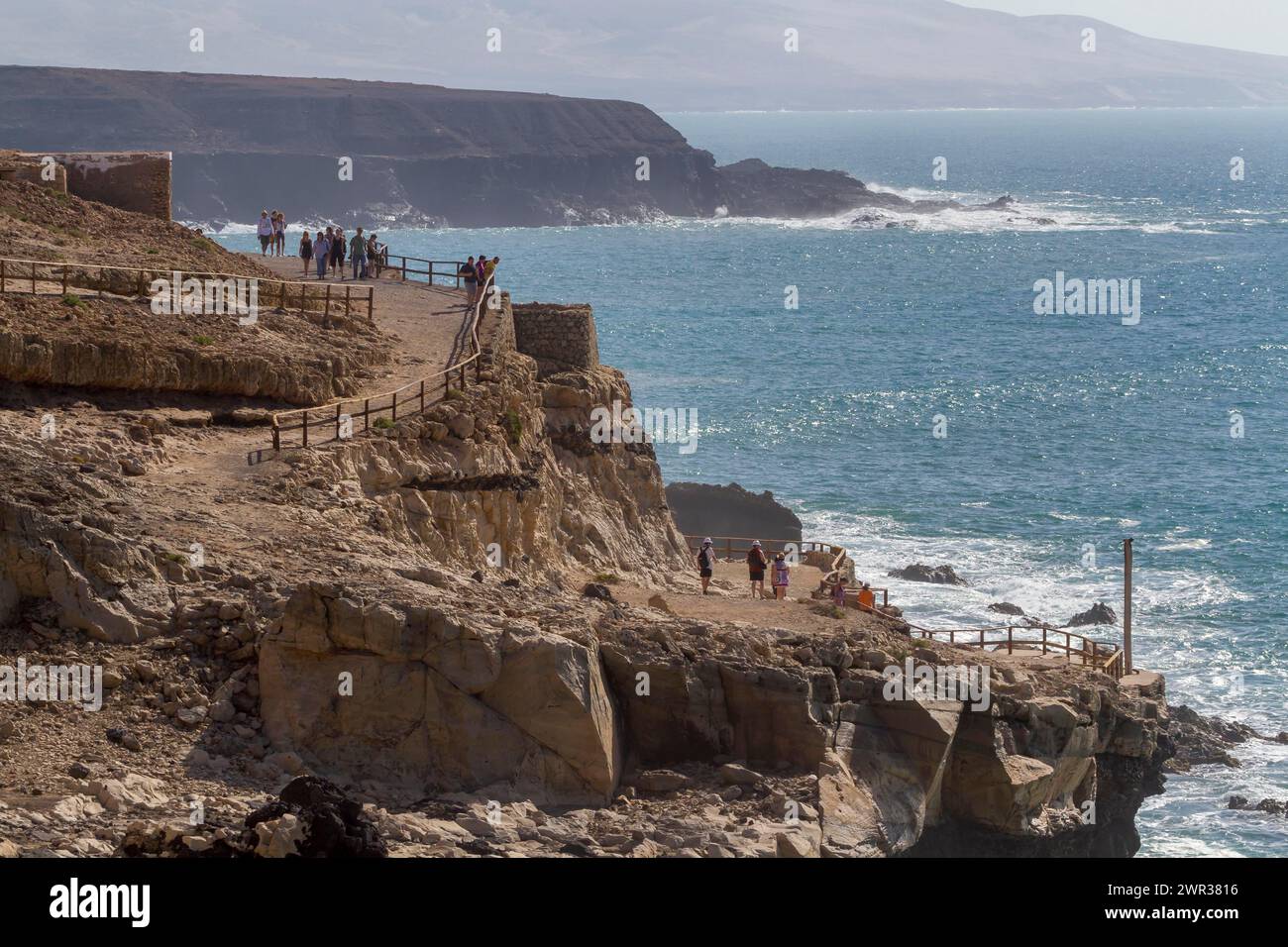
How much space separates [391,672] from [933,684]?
24.0ft

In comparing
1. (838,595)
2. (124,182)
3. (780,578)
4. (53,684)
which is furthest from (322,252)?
(53,684)

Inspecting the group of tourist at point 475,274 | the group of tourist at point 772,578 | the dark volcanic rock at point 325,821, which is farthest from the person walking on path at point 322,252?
the dark volcanic rock at point 325,821

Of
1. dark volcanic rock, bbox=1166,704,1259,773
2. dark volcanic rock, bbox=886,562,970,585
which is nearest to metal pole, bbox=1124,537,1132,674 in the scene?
dark volcanic rock, bbox=1166,704,1259,773

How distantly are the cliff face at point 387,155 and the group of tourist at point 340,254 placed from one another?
5039 inches

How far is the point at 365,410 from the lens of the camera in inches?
1111

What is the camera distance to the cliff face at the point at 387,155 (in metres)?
171

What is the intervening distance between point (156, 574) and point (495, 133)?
6921 inches

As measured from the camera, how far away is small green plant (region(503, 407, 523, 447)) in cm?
3105

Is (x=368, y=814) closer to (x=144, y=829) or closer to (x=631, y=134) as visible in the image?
(x=144, y=829)

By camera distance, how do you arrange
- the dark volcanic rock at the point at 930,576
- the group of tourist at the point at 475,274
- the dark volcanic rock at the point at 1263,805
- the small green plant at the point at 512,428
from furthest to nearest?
the dark volcanic rock at the point at 930,576
the group of tourist at the point at 475,274
the dark volcanic rock at the point at 1263,805
the small green plant at the point at 512,428

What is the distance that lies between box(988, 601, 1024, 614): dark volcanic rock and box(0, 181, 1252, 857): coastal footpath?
16.0 metres

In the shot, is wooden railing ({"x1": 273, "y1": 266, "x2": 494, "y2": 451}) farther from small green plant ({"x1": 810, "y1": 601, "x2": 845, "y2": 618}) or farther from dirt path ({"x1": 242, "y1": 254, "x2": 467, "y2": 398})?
small green plant ({"x1": 810, "y1": 601, "x2": 845, "y2": 618})

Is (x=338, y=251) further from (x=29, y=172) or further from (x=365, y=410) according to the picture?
(x=365, y=410)

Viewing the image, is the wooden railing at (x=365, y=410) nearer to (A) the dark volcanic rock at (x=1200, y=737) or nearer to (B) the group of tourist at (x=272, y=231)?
(B) the group of tourist at (x=272, y=231)
